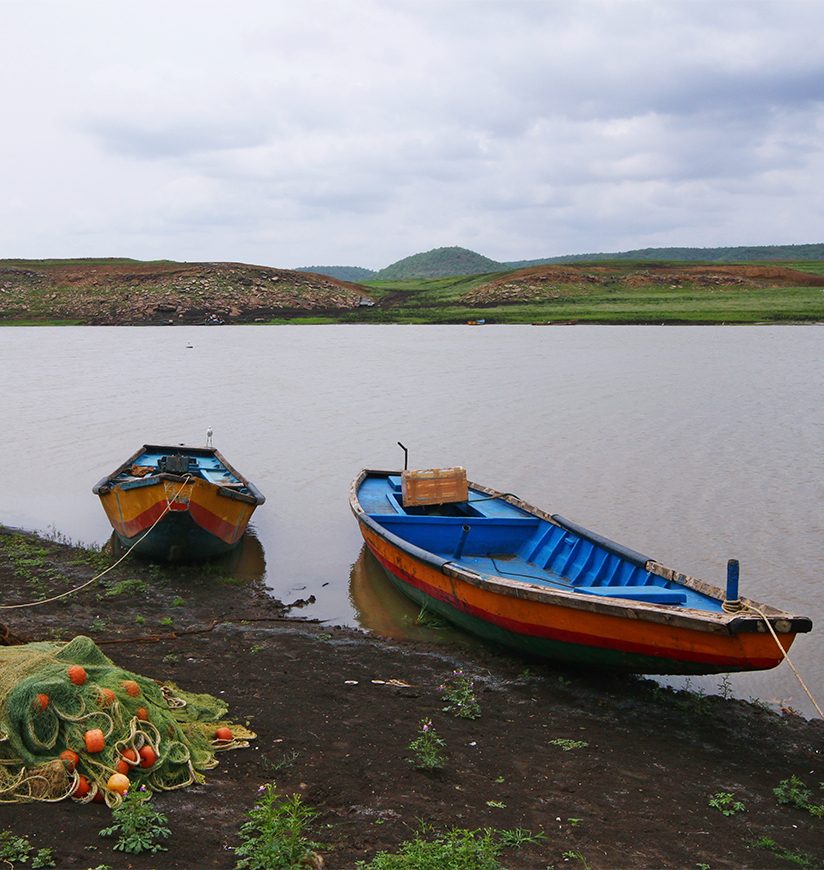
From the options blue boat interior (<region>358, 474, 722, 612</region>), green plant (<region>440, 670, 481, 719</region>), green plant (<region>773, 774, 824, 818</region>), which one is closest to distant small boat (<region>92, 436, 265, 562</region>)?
blue boat interior (<region>358, 474, 722, 612</region>)

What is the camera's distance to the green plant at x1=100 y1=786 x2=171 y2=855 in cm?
544

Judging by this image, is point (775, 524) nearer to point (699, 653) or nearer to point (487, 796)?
point (699, 653)

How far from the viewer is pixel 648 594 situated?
30.5 feet

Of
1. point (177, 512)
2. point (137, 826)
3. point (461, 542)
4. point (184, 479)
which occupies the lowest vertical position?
point (137, 826)

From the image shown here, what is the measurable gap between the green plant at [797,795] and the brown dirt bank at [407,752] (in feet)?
0.28

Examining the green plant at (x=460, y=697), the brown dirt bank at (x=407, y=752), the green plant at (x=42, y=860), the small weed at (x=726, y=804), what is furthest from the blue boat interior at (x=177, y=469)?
the small weed at (x=726, y=804)

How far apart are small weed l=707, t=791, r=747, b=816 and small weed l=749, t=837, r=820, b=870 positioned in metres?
0.48

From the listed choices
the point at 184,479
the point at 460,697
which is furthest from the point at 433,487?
the point at 460,697

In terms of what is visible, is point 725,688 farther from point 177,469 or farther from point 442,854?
point 177,469

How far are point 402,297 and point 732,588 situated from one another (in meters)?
90.5

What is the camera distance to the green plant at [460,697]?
28.9 ft

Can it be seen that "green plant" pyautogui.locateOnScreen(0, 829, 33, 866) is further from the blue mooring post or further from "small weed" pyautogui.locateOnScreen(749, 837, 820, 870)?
the blue mooring post

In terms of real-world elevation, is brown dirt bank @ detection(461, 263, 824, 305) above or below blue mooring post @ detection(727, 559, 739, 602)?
above

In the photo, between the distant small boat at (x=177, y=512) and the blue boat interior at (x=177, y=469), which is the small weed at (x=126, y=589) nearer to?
the distant small boat at (x=177, y=512)
